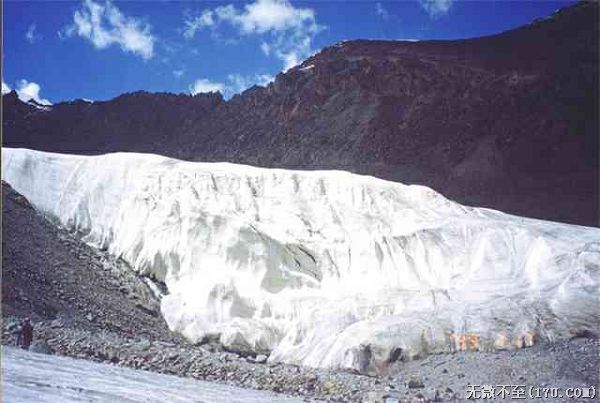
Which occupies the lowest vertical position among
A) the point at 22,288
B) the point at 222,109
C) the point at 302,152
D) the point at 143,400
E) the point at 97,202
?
the point at 143,400

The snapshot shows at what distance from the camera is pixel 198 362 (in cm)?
1241

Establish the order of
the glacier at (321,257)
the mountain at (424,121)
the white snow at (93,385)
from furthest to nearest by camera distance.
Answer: the mountain at (424,121)
the glacier at (321,257)
the white snow at (93,385)

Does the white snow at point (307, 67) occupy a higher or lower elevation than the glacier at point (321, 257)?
higher

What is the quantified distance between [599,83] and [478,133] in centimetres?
841

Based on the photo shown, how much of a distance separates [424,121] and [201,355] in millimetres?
36128

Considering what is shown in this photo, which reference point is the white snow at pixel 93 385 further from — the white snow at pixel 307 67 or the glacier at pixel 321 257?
the white snow at pixel 307 67

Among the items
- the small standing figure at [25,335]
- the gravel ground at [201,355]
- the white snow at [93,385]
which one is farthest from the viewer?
the gravel ground at [201,355]

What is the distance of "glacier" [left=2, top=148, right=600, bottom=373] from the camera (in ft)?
45.2

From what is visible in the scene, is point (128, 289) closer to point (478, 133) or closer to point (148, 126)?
point (478, 133)

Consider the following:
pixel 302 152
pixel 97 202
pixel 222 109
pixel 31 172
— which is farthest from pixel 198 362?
pixel 222 109

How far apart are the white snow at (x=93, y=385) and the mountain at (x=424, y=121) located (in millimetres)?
28966

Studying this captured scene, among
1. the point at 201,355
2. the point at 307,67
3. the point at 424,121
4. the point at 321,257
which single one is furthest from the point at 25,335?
the point at 307,67

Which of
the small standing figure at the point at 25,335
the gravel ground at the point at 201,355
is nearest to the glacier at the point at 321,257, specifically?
the gravel ground at the point at 201,355

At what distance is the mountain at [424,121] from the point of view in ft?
129
